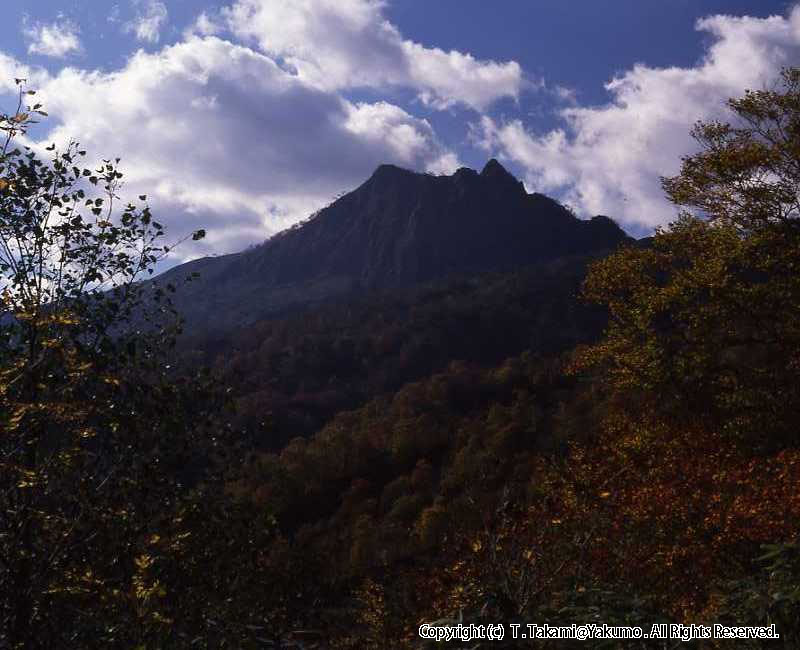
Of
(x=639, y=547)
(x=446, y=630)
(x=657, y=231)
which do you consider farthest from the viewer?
(x=657, y=231)

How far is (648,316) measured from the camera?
19.4m

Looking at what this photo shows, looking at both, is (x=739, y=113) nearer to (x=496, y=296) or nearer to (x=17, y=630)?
(x=17, y=630)

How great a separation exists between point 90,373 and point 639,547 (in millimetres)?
13239

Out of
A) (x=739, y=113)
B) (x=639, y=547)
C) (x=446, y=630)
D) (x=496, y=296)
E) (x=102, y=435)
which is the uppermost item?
(x=496, y=296)

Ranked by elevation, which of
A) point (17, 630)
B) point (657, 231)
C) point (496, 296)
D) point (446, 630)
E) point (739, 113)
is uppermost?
point (496, 296)

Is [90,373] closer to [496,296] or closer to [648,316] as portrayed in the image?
[648,316]

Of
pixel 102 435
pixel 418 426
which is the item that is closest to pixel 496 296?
pixel 418 426

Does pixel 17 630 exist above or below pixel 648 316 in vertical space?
below

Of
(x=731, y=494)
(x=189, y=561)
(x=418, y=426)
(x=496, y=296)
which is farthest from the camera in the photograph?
(x=496, y=296)

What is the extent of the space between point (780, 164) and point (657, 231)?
373 cm

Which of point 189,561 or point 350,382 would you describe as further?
point 350,382

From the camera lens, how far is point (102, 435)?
30.4 feet

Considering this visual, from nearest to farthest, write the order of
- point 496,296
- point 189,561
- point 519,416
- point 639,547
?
point 189,561 < point 639,547 < point 519,416 < point 496,296

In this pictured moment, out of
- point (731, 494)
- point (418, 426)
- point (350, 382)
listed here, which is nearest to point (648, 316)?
point (731, 494)
